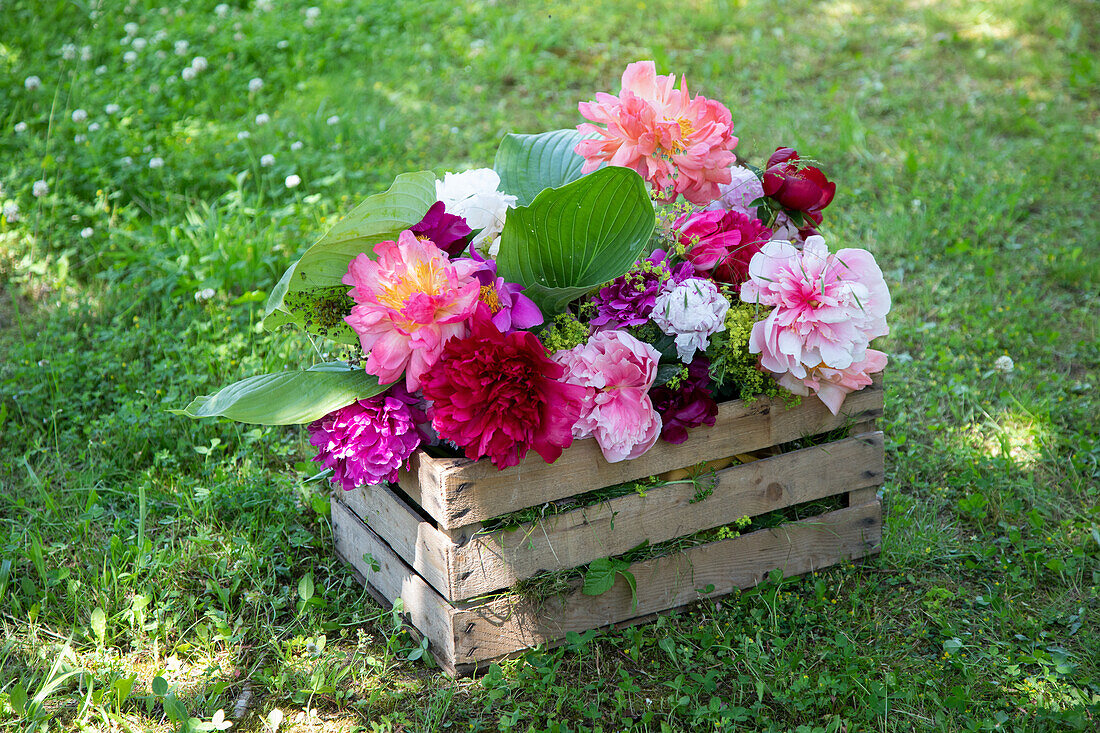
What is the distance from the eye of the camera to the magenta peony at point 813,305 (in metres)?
1.78

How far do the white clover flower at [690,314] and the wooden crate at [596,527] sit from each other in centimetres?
19

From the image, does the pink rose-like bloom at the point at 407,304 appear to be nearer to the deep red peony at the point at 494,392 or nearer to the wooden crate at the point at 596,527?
the deep red peony at the point at 494,392

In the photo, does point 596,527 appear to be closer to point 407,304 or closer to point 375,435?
point 375,435

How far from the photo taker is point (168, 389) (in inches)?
109

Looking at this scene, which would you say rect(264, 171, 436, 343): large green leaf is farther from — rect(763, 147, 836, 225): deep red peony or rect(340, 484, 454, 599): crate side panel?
rect(763, 147, 836, 225): deep red peony

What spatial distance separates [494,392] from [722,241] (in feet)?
2.15

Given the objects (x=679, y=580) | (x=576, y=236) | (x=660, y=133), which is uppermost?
(x=660, y=133)

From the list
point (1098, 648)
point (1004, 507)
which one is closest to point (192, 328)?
point (1004, 507)

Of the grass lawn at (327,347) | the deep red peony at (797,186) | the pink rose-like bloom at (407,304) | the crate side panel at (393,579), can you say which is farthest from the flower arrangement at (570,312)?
the grass lawn at (327,347)

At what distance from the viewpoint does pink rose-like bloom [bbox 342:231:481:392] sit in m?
1.63

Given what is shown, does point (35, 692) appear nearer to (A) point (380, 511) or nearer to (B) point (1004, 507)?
(A) point (380, 511)

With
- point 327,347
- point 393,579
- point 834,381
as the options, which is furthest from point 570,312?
point 327,347

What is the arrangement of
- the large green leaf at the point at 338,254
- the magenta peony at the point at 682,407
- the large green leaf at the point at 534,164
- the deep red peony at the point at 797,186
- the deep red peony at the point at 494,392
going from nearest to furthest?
1. the deep red peony at the point at 494,392
2. the large green leaf at the point at 338,254
3. the magenta peony at the point at 682,407
4. the deep red peony at the point at 797,186
5. the large green leaf at the point at 534,164

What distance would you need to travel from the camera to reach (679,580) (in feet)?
6.64
